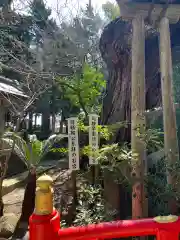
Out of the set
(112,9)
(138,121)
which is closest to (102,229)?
(138,121)

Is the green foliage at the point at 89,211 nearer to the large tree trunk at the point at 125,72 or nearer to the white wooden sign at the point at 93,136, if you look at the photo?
the white wooden sign at the point at 93,136

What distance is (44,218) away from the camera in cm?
146

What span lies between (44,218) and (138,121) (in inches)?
88.0

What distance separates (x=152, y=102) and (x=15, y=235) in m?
5.24

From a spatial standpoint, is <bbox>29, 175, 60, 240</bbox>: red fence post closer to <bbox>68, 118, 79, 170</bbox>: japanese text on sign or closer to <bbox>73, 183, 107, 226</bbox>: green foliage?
<bbox>73, 183, 107, 226</bbox>: green foliage

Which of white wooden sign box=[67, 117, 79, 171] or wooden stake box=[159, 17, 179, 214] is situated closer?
wooden stake box=[159, 17, 179, 214]

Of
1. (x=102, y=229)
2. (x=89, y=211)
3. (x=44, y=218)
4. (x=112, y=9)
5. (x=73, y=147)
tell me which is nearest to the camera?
(x=44, y=218)

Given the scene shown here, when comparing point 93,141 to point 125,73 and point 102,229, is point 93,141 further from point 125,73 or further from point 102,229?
point 125,73

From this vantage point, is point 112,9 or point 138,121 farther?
point 112,9

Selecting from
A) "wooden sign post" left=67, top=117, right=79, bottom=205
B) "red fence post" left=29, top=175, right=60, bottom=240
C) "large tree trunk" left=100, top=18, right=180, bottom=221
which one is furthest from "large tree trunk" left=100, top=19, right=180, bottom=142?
"red fence post" left=29, top=175, right=60, bottom=240

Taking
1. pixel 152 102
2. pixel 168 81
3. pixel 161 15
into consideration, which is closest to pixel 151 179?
pixel 168 81

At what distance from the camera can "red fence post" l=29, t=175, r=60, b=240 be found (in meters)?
1.43

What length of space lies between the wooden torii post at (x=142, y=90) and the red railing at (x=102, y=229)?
160 cm

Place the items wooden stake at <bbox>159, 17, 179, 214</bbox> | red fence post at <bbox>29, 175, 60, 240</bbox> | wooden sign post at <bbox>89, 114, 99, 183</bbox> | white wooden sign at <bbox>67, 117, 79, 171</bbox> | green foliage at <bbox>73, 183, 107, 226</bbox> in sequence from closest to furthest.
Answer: red fence post at <bbox>29, 175, 60, 240</bbox> → green foliage at <bbox>73, 183, 107, 226</bbox> → wooden stake at <bbox>159, 17, 179, 214</bbox> → wooden sign post at <bbox>89, 114, 99, 183</bbox> → white wooden sign at <bbox>67, 117, 79, 171</bbox>
